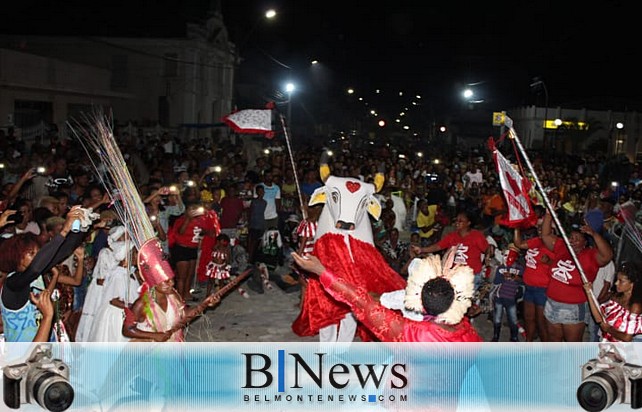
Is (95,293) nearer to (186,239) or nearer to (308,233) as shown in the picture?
(186,239)

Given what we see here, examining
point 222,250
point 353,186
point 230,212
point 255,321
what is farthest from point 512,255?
point 230,212

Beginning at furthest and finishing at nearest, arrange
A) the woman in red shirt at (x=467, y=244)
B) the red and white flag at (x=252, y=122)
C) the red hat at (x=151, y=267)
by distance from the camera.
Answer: the red and white flag at (x=252, y=122), the woman in red shirt at (x=467, y=244), the red hat at (x=151, y=267)

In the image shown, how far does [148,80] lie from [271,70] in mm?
28928

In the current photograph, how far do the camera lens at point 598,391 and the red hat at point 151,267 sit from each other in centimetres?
306

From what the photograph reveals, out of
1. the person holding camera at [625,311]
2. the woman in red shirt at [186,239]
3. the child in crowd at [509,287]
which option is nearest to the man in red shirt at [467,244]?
the child in crowd at [509,287]

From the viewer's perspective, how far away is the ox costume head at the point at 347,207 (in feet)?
22.7

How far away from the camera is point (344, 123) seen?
259ft

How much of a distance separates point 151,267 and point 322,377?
2.00m

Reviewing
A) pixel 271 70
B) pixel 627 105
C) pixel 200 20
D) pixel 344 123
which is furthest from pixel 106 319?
pixel 344 123

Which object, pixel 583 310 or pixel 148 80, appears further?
pixel 148 80

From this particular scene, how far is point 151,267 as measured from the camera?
4992 mm

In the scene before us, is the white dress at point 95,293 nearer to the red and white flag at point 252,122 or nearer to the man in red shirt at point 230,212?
the man in red shirt at point 230,212

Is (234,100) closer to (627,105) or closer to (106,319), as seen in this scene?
(627,105)

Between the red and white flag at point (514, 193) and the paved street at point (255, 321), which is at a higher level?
the red and white flag at point (514, 193)
